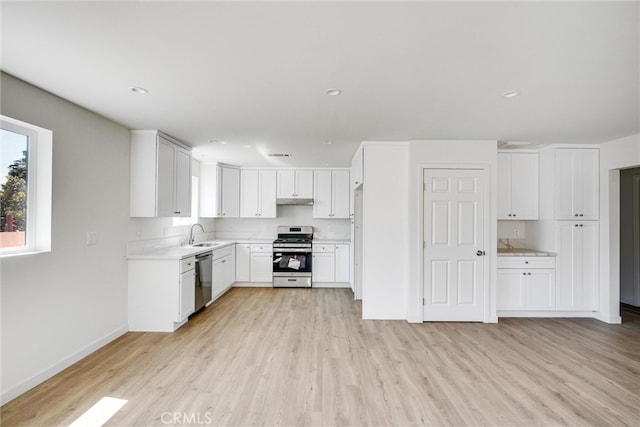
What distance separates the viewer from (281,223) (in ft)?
20.6

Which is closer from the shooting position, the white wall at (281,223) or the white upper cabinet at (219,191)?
the white upper cabinet at (219,191)

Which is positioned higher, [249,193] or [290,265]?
[249,193]

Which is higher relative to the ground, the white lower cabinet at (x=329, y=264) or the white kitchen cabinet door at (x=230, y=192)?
the white kitchen cabinet door at (x=230, y=192)

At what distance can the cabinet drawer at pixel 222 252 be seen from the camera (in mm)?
4641

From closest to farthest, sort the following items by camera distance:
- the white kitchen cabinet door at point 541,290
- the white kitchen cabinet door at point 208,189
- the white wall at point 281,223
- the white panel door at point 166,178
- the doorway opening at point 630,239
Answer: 1. the white panel door at point 166,178
2. the white kitchen cabinet door at point 541,290
3. the doorway opening at point 630,239
4. the white kitchen cabinet door at point 208,189
5. the white wall at point 281,223

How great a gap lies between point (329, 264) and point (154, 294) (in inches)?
121

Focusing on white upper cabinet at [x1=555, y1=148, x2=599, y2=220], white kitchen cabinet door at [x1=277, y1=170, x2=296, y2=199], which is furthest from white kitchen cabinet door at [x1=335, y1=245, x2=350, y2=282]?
white upper cabinet at [x1=555, y1=148, x2=599, y2=220]

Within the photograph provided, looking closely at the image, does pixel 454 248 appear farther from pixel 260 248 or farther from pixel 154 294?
pixel 154 294

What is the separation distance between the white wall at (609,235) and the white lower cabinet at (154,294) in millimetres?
5625

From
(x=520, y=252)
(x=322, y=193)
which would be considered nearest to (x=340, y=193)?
(x=322, y=193)

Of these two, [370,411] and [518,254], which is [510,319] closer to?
[518,254]

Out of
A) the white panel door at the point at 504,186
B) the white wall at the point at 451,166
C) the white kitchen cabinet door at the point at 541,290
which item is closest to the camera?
the white wall at the point at 451,166

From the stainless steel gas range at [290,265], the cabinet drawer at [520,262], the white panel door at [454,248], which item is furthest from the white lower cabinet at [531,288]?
the stainless steel gas range at [290,265]

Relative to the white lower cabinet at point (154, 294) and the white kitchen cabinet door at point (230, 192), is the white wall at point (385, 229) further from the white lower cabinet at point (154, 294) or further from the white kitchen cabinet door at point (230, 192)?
the white kitchen cabinet door at point (230, 192)
